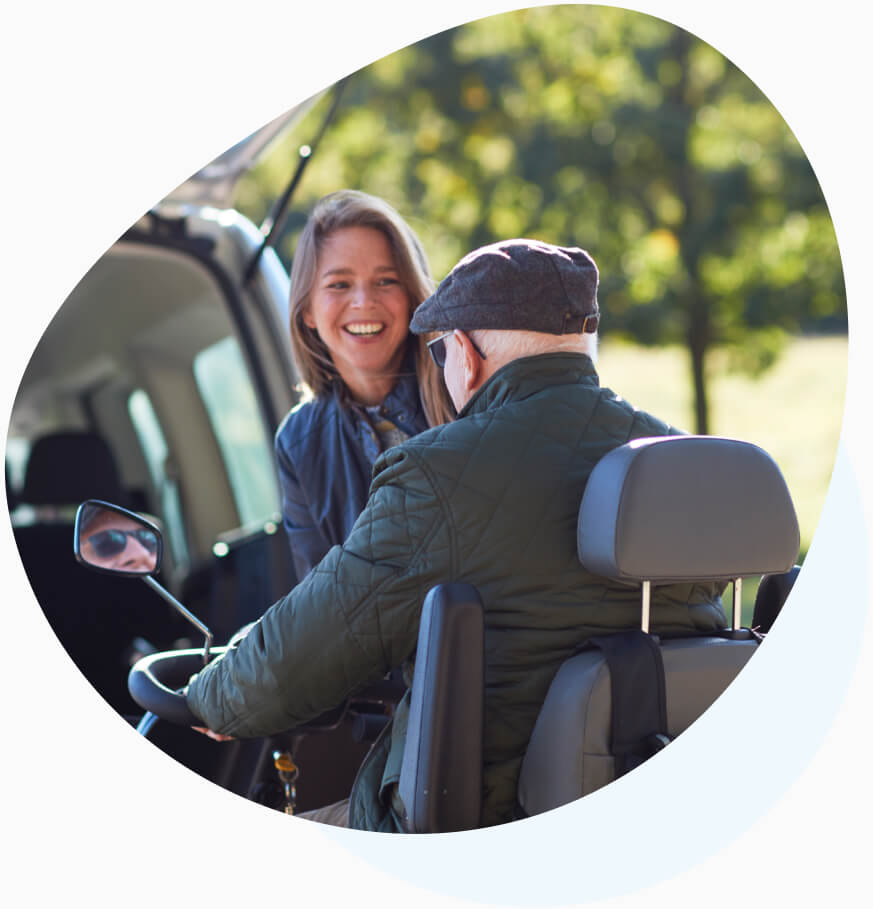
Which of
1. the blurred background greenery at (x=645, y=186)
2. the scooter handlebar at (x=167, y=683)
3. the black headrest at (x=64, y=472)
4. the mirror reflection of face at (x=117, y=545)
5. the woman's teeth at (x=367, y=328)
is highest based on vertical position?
the blurred background greenery at (x=645, y=186)

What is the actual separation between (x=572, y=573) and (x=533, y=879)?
540 mm

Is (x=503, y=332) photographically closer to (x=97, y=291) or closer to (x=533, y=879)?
(x=533, y=879)

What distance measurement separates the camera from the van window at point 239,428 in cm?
365

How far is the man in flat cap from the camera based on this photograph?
175 cm

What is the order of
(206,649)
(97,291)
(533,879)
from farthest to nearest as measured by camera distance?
(97,291), (206,649), (533,879)

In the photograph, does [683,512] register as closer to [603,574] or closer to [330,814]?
[603,574]

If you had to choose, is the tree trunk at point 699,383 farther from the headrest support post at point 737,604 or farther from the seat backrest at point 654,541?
the seat backrest at point 654,541

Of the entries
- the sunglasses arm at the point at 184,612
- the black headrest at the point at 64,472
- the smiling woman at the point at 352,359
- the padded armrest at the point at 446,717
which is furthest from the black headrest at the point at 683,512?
the black headrest at the point at 64,472

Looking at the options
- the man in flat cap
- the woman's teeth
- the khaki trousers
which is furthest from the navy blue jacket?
the man in flat cap

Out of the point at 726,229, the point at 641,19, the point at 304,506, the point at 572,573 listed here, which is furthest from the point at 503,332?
the point at 641,19

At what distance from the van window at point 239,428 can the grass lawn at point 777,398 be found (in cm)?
685

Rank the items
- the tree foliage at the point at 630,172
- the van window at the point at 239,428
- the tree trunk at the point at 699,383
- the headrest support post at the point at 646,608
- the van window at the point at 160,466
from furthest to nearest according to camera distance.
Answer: the tree foliage at the point at 630,172 < the tree trunk at the point at 699,383 < the van window at the point at 160,466 < the van window at the point at 239,428 < the headrest support post at the point at 646,608

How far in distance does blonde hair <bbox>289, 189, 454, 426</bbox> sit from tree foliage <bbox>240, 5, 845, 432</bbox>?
7.07m

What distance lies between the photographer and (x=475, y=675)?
5.55 feet
